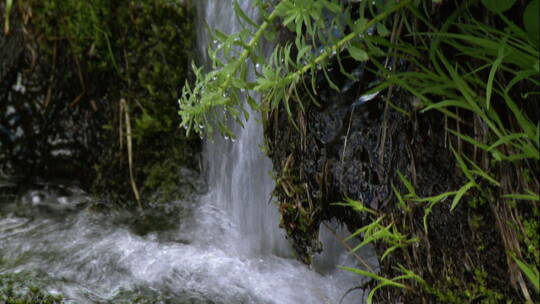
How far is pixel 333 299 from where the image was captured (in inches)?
76.0

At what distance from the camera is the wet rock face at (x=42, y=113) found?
286 centimetres

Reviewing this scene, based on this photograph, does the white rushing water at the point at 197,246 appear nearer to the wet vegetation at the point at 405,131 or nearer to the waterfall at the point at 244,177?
the waterfall at the point at 244,177

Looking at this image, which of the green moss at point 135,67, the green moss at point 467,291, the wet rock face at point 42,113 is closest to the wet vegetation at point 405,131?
the green moss at point 467,291

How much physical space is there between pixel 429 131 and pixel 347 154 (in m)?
0.31

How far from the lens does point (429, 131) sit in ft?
4.66

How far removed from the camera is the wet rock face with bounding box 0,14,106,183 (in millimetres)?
2859

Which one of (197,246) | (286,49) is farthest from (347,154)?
(197,246)

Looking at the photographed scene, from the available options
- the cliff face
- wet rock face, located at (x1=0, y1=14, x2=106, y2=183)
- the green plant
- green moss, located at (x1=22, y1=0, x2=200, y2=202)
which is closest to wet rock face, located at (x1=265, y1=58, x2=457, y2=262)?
the cliff face

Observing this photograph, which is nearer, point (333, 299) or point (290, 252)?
point (333, 299)

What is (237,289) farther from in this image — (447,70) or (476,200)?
(447,70)

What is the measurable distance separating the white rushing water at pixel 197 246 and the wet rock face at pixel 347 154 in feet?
0.61

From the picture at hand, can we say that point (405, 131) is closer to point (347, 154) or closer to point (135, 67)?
point (347, 154)

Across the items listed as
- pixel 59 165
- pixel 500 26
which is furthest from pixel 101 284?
pixel 500 26

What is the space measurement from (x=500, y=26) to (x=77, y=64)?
2291 mm
